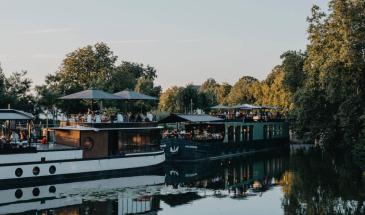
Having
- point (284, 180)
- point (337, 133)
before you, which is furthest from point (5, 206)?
point (337, 133)

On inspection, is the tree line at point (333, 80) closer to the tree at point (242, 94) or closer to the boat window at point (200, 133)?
the boat window at point (200, 133)

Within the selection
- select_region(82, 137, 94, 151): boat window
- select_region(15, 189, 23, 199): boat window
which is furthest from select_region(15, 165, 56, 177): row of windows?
select_region(82, 137, 94, 151): boat window

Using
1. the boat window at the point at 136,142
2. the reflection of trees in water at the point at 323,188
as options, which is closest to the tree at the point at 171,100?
the reflection of trees in water at the point at 323,188

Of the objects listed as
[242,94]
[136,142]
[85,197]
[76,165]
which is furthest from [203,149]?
[242,94]

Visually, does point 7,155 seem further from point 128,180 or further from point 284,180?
point 284,180

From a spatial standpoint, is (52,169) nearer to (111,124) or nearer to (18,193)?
(18,193)

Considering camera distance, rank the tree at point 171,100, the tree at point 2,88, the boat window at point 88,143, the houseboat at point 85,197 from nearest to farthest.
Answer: the houseboat at point 85,197 < the boat window at point 88,143 < the tree at point 2,88 < the tree at point 171,100

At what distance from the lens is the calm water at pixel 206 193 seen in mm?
24797

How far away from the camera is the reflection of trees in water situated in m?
25.0

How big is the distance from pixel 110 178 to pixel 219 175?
814cm

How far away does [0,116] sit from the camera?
98.2 feet

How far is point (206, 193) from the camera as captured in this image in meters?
29.4

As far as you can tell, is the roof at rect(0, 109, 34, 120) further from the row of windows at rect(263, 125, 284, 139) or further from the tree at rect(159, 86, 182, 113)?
the tree at rect(159, 86, 182, 113)

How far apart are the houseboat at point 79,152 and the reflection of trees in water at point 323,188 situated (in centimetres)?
1056
